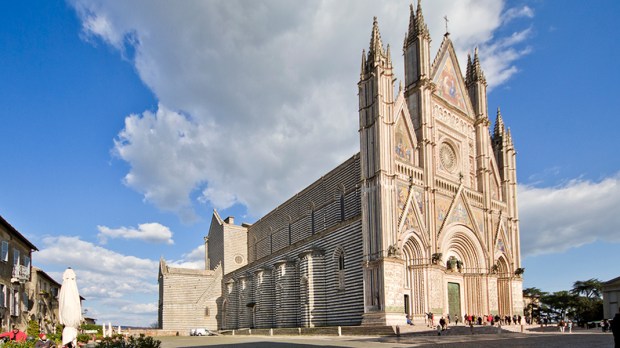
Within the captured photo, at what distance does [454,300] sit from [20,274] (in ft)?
87.5

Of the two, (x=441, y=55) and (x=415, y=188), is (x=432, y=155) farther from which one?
(x=441, y=55)

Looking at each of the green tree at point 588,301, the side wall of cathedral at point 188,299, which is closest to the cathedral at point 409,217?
the side wall of cathedral at point 188,299

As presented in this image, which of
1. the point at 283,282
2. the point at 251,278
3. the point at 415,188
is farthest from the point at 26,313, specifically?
the point at 415,188

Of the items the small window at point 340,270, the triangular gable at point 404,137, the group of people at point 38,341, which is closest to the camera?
the group of people at point 38,341

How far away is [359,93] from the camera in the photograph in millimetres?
34344

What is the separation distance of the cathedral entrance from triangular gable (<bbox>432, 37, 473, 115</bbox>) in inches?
535

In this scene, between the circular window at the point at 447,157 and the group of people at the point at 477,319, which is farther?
the circular window at the point at 447,157

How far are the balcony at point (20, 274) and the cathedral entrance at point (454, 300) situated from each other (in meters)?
26.0

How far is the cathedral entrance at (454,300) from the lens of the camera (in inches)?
1393

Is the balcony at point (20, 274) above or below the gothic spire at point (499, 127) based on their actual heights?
below

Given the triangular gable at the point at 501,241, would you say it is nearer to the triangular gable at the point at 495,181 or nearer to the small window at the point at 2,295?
the triangular gable at the point at 495,181

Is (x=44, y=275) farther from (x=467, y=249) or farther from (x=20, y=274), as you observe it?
(x=467, y=249)

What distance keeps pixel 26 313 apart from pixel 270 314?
18.9m

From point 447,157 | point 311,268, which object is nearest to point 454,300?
point 311,268
